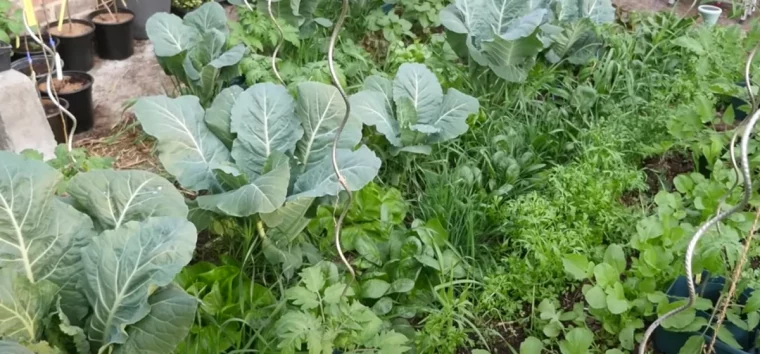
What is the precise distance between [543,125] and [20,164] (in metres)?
1.97

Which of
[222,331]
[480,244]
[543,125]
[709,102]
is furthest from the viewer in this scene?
[543,125]

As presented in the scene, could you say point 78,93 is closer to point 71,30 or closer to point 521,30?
point 71,30

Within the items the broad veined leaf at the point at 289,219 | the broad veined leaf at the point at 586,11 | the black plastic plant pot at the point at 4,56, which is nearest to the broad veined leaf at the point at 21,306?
the broad veined leaf at the point at 289,219

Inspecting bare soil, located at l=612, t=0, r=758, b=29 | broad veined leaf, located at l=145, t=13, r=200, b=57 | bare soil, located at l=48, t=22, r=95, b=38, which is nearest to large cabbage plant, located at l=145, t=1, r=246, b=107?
broad veined leaf, located at l=145, t=13, r=200, b=57

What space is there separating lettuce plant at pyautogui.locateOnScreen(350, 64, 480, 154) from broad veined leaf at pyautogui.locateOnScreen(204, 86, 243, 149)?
424 millimetres

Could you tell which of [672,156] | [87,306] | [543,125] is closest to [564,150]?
[543,125]

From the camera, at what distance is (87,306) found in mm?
1630

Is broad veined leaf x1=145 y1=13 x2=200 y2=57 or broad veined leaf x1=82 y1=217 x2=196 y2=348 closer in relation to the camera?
broad veined leaf x1=82 y1=217 x2=196 y2=348

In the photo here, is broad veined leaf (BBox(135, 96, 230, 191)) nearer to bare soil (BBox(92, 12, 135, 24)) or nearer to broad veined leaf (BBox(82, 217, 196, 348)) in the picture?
broad veined leaf (BBox(82, 217, 196, 348))

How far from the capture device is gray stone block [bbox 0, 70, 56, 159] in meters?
2.59

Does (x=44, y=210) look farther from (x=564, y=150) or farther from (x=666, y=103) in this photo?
(x=666, y=103)

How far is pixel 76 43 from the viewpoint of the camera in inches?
128

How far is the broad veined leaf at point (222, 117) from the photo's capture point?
215 centimetres

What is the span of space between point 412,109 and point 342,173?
56cm
